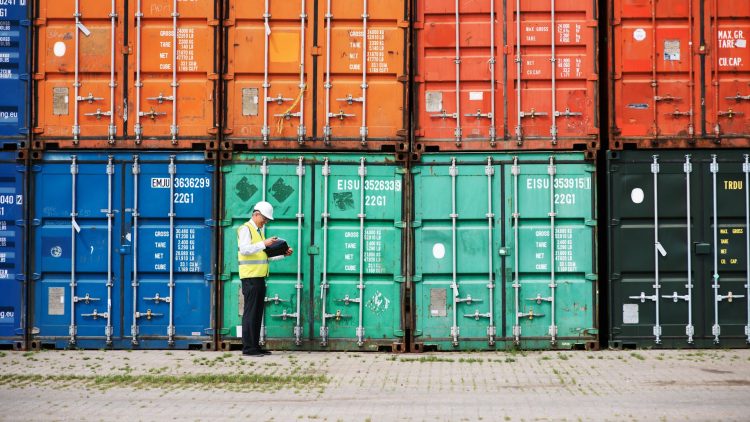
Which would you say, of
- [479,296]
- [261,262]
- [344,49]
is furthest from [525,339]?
[344,49]

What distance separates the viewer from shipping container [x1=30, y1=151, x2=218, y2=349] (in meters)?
15.6

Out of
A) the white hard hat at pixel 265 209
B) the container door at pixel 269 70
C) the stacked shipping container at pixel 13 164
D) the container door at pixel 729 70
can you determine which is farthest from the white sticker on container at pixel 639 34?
the stacked shipping container at pixel 13 164

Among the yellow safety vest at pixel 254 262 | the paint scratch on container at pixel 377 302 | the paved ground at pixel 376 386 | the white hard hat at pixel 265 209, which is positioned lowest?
the paved ground at pixel 376 386

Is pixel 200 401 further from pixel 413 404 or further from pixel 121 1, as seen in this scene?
pixel 121 1

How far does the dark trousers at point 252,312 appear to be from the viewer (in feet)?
49.3

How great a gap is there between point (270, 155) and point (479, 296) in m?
3.55

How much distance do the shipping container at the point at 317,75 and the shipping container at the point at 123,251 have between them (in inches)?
43.5

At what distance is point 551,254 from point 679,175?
2.12 metres

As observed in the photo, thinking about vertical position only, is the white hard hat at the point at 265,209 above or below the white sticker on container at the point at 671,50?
below

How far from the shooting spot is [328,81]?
15531mm

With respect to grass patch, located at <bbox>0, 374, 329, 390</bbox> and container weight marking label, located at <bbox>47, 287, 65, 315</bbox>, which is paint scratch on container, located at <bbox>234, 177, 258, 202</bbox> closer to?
container weight marking label, located at <bbox>47, 287, 65, 315</bbox>

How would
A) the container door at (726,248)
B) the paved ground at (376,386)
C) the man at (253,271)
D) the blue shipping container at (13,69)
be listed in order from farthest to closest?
the blue shipping container at (13,69) < the container door at (726,248) < the man at (253,271) < the paved ground at (376,386)

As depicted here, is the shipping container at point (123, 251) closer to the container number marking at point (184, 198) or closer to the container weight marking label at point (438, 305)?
the container number marking at point (184, 198)

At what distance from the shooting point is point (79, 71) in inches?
623
